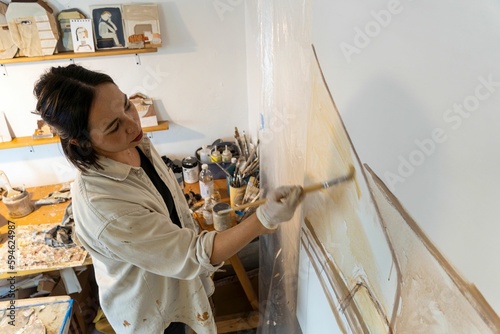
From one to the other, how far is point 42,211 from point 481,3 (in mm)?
1946

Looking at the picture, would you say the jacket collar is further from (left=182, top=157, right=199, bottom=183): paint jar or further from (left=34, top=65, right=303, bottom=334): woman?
(left=182, top=157, right=199, bottom=183): paint jar

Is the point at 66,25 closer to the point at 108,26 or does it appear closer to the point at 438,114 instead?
the point at 108,26

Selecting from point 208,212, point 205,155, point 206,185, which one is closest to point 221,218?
point 208,212

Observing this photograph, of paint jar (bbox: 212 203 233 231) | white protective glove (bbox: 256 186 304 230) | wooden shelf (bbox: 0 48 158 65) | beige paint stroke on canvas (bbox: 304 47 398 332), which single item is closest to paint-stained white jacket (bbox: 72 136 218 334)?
white protective glove (bbox: 256 186 304 230)

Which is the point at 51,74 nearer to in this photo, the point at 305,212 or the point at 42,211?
the point at 305,212

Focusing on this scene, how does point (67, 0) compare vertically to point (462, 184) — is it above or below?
above

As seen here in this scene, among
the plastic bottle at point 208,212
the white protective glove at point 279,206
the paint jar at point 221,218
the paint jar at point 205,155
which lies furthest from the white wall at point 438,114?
the paint jar at point 205,155

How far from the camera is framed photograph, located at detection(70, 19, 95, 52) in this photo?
160 cm

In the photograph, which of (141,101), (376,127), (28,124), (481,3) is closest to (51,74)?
(376,127)

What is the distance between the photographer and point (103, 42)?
1668mm

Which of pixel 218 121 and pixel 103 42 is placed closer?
pixel 103 42

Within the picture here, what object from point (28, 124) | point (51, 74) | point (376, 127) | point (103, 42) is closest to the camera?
point (376, 127)

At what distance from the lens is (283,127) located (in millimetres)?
1070

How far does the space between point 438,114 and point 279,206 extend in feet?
1.39
